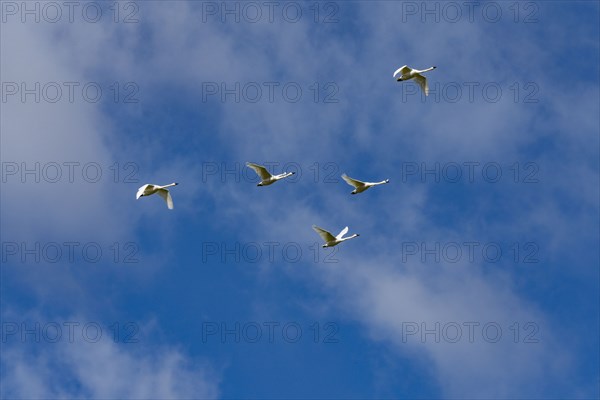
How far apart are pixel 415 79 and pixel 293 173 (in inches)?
559

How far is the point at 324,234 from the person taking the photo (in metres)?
167

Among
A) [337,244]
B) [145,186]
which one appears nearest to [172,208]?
[145,186]

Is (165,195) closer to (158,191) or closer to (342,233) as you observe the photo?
(158,191)

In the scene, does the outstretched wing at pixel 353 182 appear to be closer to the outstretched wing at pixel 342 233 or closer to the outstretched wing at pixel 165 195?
the outstretched wing at pixel 342 233

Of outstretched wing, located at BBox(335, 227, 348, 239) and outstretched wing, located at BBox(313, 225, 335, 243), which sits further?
outstretched wing, located at BBox(335, 227, 348, 239)

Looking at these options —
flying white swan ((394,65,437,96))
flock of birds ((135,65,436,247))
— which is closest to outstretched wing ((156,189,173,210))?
flock of birds ((135,65,436,247))

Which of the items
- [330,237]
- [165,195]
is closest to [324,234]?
[330,237]

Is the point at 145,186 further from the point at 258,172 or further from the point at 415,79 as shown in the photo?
the point at 415,79

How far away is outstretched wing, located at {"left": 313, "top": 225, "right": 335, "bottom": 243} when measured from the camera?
547 feet

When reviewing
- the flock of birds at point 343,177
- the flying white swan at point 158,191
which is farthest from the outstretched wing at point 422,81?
the flying white swan at point 158,191

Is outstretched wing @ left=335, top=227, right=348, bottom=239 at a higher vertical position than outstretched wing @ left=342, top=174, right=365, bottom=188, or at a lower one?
lower

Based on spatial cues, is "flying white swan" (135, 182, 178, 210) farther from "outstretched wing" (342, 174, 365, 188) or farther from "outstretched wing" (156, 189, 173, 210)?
"outstretched wing" (342, 174, 365, 188)

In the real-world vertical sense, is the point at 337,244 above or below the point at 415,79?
below

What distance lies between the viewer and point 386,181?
553 ft
